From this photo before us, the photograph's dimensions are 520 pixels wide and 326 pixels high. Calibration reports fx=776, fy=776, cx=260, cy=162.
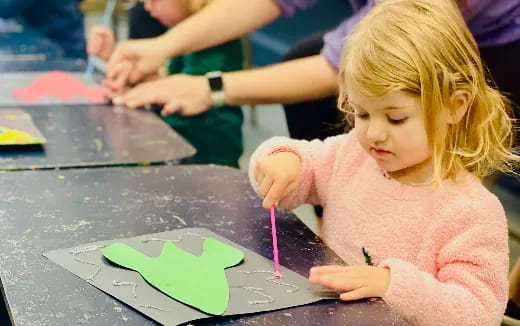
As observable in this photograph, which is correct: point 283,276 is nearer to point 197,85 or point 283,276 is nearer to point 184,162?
point 184,162

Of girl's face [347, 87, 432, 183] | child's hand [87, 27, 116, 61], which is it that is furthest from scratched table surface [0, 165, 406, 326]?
child's hand [87, 27, 116, 61]

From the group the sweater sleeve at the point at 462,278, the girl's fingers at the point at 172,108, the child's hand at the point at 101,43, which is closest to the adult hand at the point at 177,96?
the girl's fingers at the point at 172,108

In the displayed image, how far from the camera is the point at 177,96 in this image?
150cm

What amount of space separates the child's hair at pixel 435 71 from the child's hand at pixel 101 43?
107cm

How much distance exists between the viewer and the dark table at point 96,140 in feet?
3.81

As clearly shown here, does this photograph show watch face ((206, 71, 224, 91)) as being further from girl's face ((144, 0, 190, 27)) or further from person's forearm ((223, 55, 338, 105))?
girl's face ((144, 0, 190, 27))

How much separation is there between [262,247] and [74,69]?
1.08m

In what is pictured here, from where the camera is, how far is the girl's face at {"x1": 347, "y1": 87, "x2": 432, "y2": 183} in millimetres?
858

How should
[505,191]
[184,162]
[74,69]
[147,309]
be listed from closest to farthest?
[147,309]
[184,162]
[74,69]
[505,191]

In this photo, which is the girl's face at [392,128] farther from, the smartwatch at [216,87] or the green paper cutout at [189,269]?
the smartwatch at [216,87]

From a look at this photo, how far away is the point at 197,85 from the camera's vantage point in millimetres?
1497

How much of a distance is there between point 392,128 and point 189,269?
0.28 metres

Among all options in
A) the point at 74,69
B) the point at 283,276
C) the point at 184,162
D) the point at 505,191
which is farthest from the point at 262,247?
the point at 505,191

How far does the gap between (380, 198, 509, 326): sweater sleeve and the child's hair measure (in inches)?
3.0
